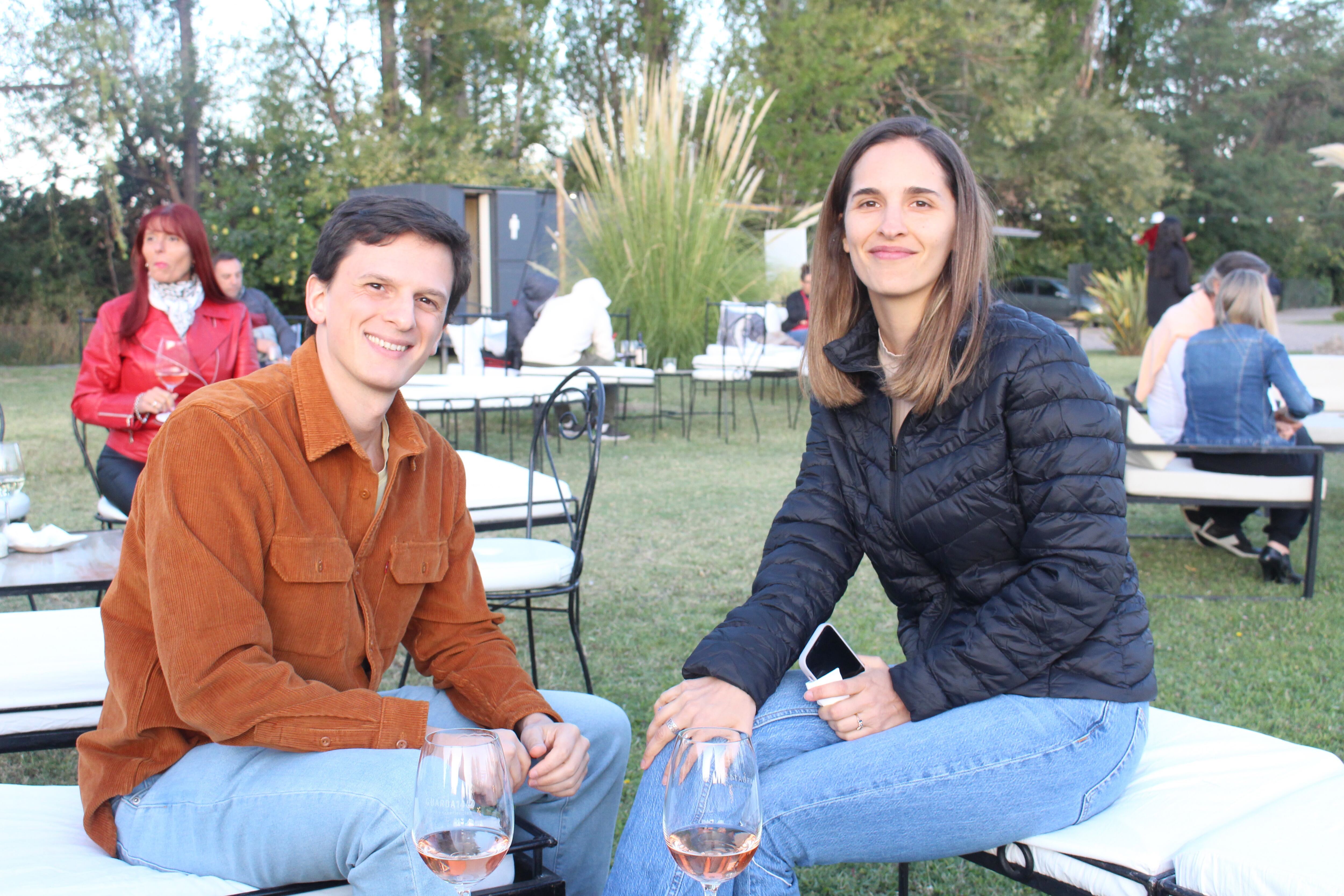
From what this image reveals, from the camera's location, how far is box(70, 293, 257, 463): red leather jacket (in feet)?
11.8

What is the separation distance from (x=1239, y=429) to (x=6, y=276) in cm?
1799

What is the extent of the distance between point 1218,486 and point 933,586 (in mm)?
3056

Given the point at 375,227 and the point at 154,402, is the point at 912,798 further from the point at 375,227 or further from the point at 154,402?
the point at 154,402

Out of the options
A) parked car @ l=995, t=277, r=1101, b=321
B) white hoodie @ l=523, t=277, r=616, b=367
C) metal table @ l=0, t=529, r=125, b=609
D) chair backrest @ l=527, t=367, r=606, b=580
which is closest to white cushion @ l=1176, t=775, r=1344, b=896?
chair backrest @ l=527, t=367, r=606, b=580

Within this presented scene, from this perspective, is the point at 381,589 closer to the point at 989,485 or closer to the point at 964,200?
the point at 989,485

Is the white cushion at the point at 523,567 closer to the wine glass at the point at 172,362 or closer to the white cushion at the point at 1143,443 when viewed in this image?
the wine glass at the point at 172,362

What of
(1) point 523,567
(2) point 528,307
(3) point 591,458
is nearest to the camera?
(1) point 523,567

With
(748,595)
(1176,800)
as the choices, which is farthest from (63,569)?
(748,595)

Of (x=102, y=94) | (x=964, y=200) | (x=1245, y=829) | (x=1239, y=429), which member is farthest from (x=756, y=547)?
(x=102, y=94)

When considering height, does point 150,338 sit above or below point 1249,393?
above

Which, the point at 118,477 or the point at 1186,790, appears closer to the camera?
the point at 1186,790

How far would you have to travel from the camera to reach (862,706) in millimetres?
1578

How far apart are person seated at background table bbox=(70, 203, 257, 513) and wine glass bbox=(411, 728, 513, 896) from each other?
9.07 ft

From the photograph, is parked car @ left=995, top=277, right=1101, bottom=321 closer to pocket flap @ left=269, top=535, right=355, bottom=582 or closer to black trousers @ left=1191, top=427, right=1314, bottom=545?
black trousers @ left=1191, top=427, right=1314, bottom=545
